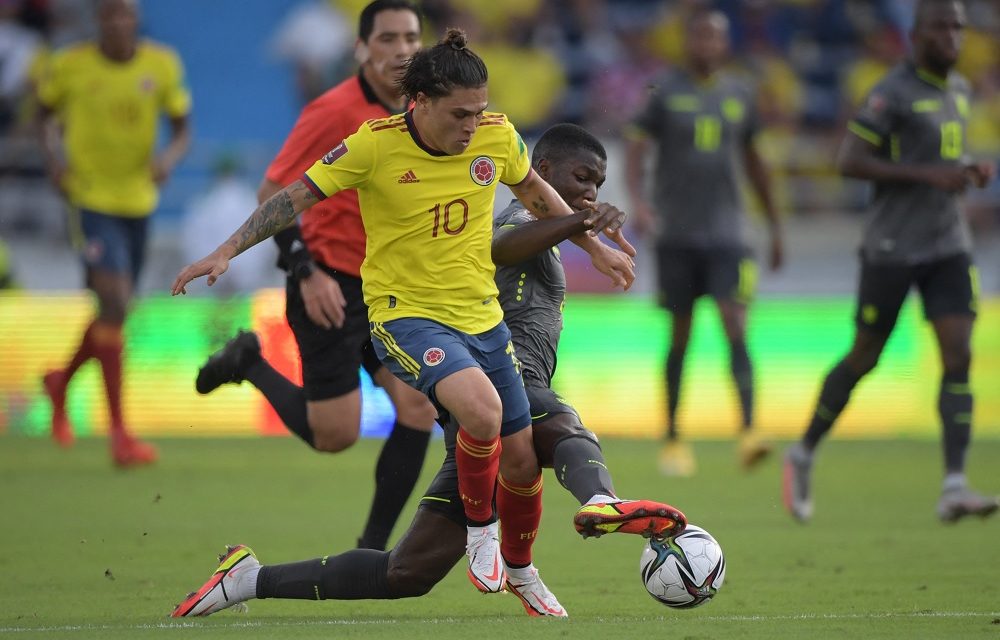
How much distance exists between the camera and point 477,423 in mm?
5355

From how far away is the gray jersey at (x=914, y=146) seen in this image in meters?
8.82

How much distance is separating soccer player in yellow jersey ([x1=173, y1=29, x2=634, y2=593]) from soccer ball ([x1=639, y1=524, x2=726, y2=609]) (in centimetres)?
57

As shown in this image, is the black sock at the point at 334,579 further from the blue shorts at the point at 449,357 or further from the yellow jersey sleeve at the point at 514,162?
the yellow jersey sleeve at the point at 514,162

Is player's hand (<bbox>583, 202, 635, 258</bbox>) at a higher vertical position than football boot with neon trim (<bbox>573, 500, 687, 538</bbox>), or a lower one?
higher

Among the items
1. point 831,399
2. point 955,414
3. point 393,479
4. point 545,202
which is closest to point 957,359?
point 955,414

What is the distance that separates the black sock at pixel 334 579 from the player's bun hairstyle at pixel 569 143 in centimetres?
172

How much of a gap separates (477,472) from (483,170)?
1.13 metres

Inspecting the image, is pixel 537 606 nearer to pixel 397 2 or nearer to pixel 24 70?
pixel 397 2

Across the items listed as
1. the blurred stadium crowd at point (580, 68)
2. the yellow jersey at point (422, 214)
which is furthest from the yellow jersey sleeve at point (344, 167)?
the blurred stadium crowd at point (580, 68)

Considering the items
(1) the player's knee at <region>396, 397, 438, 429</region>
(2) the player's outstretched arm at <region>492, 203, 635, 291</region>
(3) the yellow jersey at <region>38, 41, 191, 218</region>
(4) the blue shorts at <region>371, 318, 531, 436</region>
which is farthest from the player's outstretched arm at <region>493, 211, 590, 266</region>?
(3) the yellow jersey at <region>38, 41, 191, 218</region>

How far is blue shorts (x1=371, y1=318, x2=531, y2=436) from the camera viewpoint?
5488 millimetres

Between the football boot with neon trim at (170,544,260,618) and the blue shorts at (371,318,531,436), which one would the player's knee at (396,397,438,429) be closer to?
the blue shorts at (371,318,531,436)

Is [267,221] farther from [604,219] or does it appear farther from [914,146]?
[914,146]

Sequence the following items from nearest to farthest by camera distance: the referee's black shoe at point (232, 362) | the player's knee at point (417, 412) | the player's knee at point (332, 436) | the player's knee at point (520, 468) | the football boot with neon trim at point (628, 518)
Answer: the football boot with neon trim at point (628, 518), the player's knee at point (520, 468), the player's knee at point (417, 412), the player's knee at point (332, 436), the referee's black shoe at point (232, 362)
